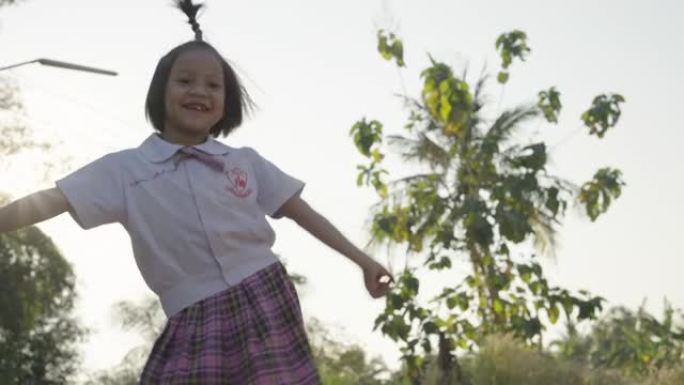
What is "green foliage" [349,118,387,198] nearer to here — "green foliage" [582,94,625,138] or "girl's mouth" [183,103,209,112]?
"green foliage" [582,94,625,138]

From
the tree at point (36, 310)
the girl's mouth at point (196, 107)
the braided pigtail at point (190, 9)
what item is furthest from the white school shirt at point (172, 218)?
the tree at point (36, 310)

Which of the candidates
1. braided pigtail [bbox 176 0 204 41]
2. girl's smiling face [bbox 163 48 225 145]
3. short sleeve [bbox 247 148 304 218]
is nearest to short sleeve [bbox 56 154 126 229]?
girl's smiling face [bbox 163 48 225 145]

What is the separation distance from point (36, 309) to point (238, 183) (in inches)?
637

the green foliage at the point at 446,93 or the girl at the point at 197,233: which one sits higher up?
the green foliage at the point at 446,93

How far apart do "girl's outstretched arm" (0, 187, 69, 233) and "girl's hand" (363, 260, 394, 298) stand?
0.76 meters

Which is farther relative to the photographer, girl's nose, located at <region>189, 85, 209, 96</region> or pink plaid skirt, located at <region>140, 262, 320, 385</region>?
girl's nose, located at <region>189, 85, 209, 96</region>

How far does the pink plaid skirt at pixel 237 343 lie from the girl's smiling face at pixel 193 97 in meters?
0.40

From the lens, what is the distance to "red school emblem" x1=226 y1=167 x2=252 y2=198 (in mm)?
2900

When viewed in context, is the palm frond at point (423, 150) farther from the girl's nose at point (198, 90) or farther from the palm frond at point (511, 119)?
the girl's nose at point (198, 90)

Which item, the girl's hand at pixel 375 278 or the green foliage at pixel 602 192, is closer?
the girl's hand at pixel 375 278

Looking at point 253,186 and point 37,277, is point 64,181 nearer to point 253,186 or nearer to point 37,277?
point 253,186

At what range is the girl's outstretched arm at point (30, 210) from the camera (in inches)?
104

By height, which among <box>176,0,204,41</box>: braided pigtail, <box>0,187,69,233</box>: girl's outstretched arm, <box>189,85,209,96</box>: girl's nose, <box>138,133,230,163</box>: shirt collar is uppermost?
<box>176,0,204,41</box>: braided pigtail

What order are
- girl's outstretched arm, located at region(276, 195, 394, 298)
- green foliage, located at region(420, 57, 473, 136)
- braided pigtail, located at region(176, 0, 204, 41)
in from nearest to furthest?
1. girl's outstretched arm, located at region(276, 195, 394, 298)
2. braided pigtail, located at region(176, 0, 204, 41)
3. green foliage, located at region(420, 57, 473, 136)
